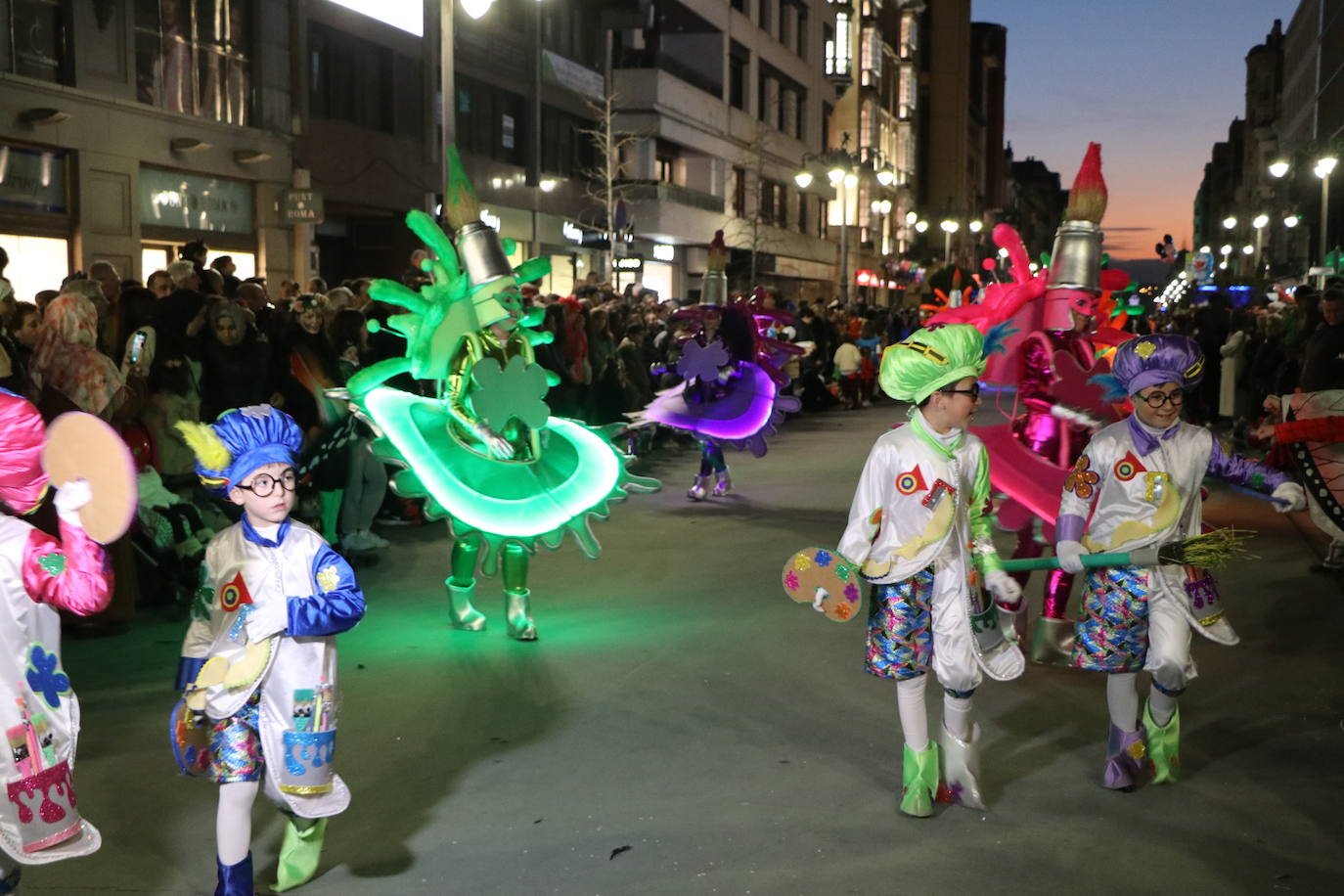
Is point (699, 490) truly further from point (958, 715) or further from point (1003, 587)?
point (1003, 587)

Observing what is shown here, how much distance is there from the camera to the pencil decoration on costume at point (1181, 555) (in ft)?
18.1

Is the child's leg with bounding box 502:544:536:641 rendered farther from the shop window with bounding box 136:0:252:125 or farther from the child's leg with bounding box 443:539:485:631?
the shop window with bounding box 136:0:252:125

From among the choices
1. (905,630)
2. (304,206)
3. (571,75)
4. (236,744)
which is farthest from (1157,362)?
(571,75)

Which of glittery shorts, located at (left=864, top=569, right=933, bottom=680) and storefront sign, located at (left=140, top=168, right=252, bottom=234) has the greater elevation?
storefront sign, located at (left=140, top=168, right=252, bottom=234)

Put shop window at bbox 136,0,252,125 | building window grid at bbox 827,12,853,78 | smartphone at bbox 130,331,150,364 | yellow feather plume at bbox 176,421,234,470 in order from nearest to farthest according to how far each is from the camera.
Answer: yellow feather plume at bbox 176,421,234,470 < smartphone at bbox 130,331,150,364 < shop window at bbox 136,0,252,125 < building window grid at bbox 827,12,853,78

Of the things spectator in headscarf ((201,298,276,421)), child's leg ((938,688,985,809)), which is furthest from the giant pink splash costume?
spectator in headscarf ((201,298,276,421))

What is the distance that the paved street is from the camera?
16.3ft

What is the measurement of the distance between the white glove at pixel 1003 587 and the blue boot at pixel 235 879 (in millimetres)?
2689

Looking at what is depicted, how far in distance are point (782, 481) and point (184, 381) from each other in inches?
289

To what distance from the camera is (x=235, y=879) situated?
4.44 m

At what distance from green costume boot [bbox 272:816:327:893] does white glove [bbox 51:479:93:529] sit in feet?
4.69

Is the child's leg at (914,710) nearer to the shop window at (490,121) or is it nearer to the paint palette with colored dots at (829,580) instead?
the paint palette with colored dots at (829,580)

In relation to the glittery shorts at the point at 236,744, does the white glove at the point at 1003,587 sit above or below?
above

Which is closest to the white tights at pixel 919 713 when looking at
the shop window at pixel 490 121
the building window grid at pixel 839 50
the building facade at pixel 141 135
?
the building facade at pixel 141 135
